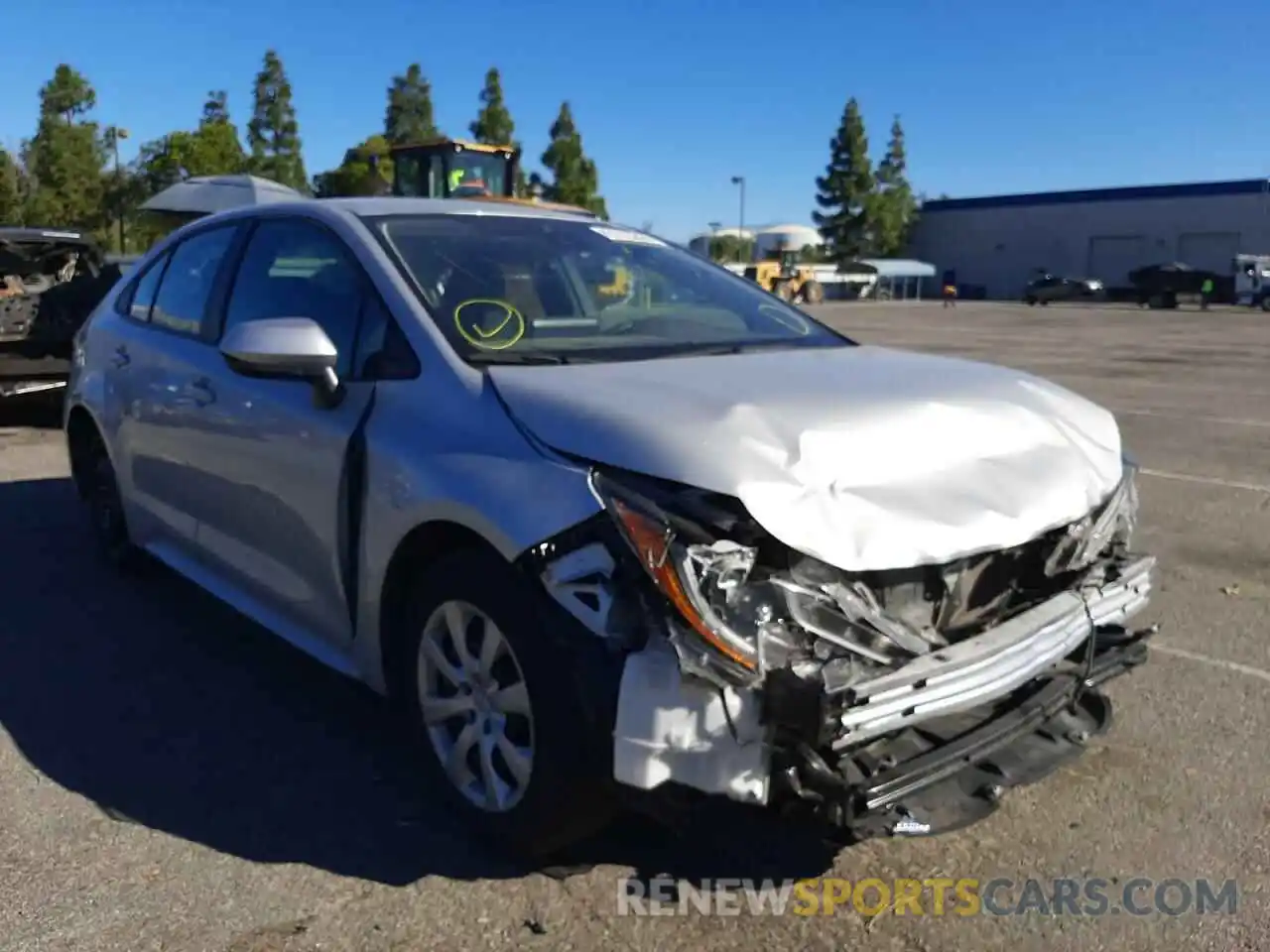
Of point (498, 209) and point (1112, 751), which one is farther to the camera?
point (498, 209)

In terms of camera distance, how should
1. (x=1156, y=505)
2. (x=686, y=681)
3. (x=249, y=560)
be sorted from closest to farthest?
(x=686, y=681) → (x=249, y=560) → (x=1156, y=505)

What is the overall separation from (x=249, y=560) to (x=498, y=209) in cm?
150

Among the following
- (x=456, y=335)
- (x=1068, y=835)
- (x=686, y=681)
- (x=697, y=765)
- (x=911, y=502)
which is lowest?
(x=1068, y=835)

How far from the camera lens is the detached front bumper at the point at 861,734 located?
2.46 metres

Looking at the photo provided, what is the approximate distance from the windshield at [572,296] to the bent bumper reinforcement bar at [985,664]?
127 cm

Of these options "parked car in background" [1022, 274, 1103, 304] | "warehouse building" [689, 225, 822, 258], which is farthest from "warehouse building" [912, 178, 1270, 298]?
"warehouse building" [689, 225, 822, 258]

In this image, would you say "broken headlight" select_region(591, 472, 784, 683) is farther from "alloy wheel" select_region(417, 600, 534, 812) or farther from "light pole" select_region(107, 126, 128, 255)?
"light pole" select_region(107, 126, 128, 255)

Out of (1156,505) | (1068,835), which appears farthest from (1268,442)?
(1068,835)

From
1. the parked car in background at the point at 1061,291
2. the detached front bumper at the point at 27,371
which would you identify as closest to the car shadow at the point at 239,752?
the detached front bumper at the point at 27,371

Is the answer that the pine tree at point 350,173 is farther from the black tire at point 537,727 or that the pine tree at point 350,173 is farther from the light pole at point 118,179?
the black tire at point 537,727

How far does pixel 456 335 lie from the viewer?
3283mm

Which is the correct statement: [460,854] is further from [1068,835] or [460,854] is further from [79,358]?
[79,358]

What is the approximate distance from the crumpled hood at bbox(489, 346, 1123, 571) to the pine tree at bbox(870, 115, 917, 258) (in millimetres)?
80748

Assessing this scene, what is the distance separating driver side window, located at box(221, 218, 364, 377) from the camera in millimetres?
3551
